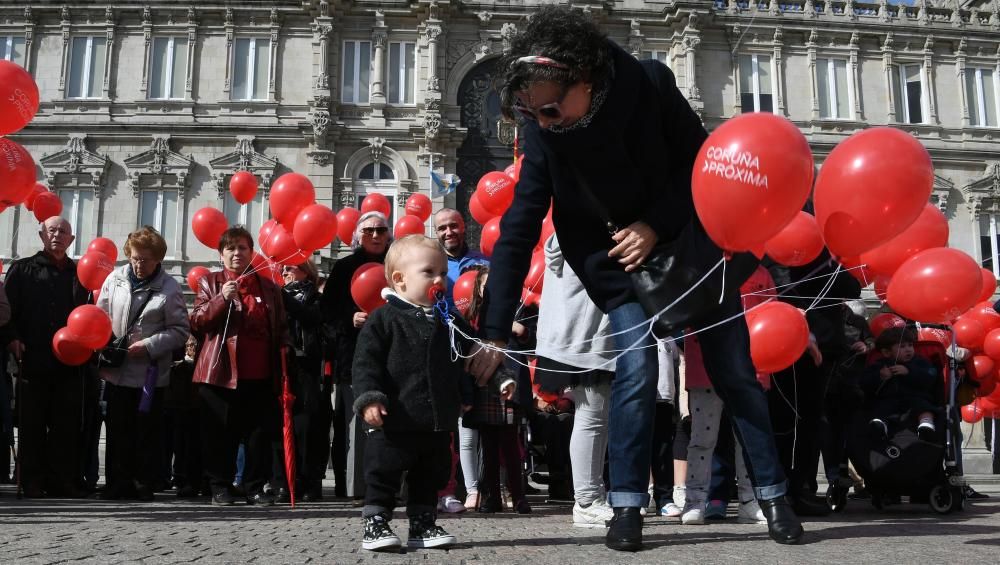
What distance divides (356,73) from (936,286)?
882 inches

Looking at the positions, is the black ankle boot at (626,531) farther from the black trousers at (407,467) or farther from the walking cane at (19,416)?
the walking cane at (19,416)

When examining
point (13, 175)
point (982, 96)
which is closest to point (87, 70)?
point (13, 175)

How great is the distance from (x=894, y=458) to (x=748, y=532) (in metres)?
2.80

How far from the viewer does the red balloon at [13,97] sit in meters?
5.73

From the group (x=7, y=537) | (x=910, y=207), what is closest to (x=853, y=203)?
(x=910, y=207)

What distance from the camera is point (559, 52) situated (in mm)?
3354

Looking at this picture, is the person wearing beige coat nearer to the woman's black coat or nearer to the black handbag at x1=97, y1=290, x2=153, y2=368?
the black handbag at x1=97, y1=290, x2=153, y2=368

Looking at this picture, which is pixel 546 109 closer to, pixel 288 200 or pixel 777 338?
pixel 777 338

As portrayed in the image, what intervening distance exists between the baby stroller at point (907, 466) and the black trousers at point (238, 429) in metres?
4.20

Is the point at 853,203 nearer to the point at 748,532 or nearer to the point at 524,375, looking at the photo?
the point at 748,532

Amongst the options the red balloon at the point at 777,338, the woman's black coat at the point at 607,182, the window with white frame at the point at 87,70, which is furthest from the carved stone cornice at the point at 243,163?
the woman's black coat at the point at 607,182

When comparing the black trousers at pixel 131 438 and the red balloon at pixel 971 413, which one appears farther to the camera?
the red balloon at pixel 971 413

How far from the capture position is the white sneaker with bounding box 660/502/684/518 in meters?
5.49

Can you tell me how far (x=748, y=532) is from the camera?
4.06 meters
